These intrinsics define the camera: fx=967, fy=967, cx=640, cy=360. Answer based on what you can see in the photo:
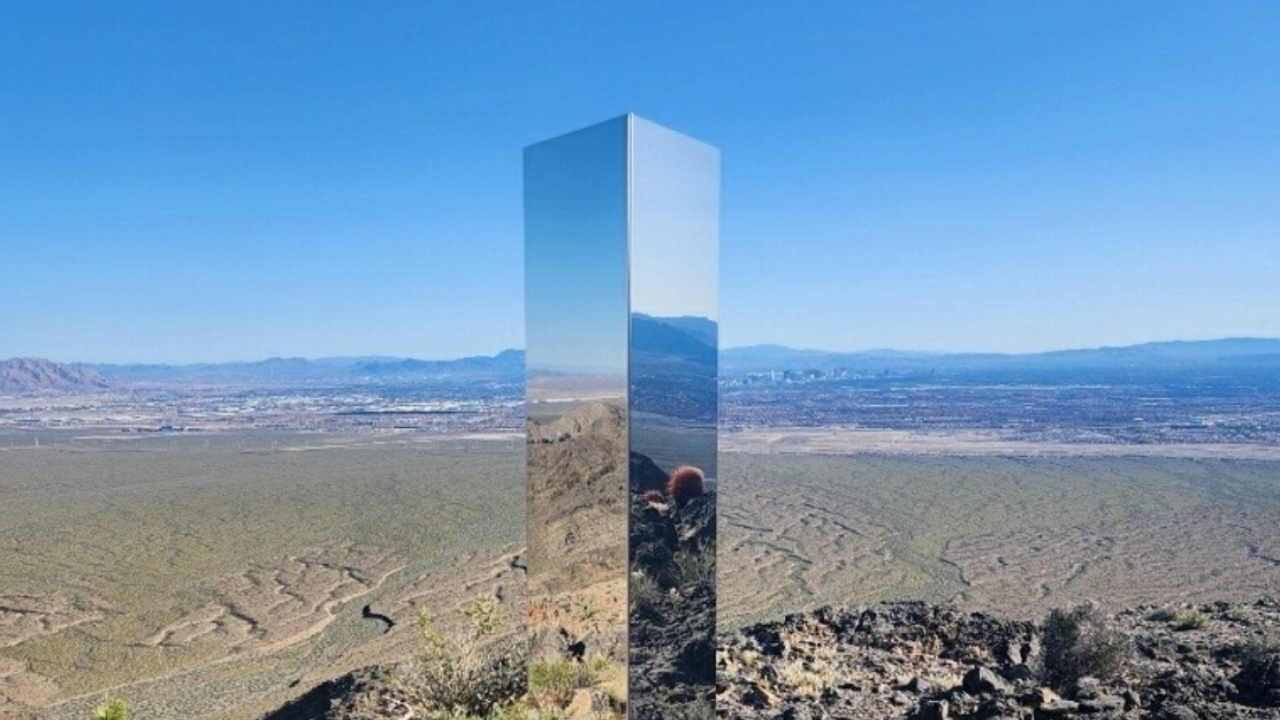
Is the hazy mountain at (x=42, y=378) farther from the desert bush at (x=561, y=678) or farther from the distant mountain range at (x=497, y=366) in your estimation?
the desert bush at (x=561, y=678)

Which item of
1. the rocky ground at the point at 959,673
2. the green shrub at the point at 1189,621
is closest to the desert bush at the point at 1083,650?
the rocky ground at the point at 959,673

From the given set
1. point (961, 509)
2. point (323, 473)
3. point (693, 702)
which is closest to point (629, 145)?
point (693, 702)

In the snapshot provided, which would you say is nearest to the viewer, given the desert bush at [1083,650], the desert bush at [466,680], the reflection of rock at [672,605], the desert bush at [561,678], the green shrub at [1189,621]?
the reflection of rock at [672,605]

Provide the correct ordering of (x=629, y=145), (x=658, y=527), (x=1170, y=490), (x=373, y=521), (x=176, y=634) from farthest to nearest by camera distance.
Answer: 1. (x=1170, y=490)
2. (x=373, y=521)
3. (x=176, y=634)
4. (x=658, y=527)
5. (x=629, y=145)

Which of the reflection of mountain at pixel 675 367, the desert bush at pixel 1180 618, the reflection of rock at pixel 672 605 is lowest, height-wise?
the desert bush at pixel 1180 618

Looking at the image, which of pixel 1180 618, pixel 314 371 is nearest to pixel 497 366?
pixel 314 371

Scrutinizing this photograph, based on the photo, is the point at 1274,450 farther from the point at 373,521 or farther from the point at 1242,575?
the point at 373,521

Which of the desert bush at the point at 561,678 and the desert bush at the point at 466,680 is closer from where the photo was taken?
the desert bush at the point at 561,678
